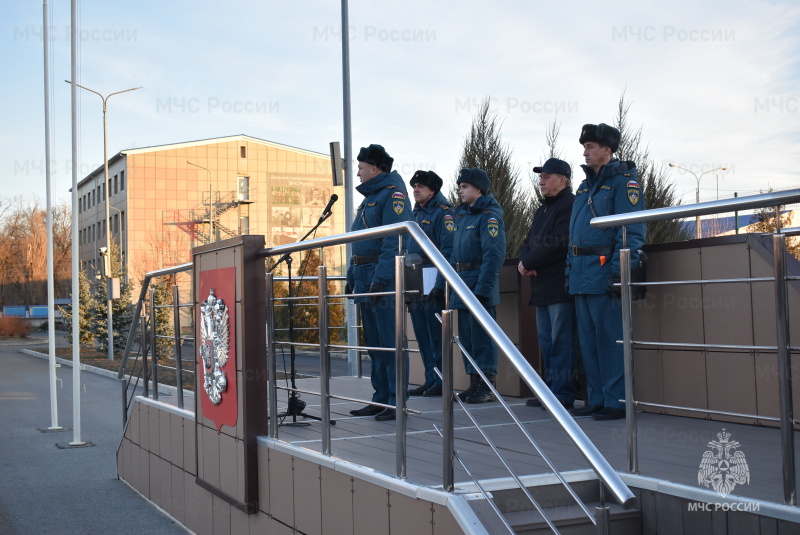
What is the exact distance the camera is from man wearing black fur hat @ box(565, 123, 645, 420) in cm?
545

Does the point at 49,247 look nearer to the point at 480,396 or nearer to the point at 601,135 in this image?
the point at 480,396

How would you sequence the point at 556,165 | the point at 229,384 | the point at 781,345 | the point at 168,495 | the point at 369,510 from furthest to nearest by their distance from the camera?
the point at 168,495 → the point at 556,165 → the point at 229,384 → the point at 369,510 → the point at 781,345

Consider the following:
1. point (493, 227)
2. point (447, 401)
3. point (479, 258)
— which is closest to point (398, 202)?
point (493, 227)

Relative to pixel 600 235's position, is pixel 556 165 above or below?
above

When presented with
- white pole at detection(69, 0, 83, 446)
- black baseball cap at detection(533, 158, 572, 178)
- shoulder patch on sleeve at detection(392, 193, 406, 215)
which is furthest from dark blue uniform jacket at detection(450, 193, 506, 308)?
white pole at detection(69, 0, 83, 446)

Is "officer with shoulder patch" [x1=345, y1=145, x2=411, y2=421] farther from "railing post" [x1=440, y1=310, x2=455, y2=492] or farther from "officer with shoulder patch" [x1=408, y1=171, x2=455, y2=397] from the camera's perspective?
"railing post" [x1=440, y1=310, x2=455, y2=492]

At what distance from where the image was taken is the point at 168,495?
7.57m

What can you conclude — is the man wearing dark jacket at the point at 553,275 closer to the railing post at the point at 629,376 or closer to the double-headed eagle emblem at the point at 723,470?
the double-headed eagle emblem at the point at 723,470

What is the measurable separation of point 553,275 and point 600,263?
0.81 meters

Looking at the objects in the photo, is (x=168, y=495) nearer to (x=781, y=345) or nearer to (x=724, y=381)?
(x=724, y=381)

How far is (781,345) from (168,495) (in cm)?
598

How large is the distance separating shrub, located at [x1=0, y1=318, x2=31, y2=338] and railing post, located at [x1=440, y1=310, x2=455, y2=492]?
5436cm

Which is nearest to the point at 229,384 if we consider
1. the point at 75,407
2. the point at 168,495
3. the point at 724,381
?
the point at 168,495

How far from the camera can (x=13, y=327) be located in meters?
52.7
